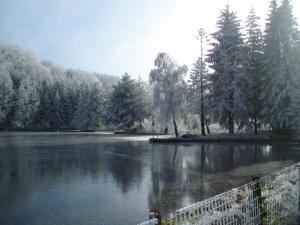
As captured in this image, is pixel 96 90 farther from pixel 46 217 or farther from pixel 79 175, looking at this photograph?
pixel 46 217

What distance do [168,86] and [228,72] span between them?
9.05 m

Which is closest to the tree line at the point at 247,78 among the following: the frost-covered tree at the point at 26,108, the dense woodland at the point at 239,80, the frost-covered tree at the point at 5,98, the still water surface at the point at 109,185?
the dense woodland at the point at 239,80

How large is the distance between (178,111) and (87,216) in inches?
1551

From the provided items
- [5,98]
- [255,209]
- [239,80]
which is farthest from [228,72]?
[5,98]

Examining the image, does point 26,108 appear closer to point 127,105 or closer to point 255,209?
point 127,105

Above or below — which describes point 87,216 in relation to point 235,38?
below

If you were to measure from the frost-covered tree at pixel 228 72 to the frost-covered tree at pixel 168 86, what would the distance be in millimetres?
5057

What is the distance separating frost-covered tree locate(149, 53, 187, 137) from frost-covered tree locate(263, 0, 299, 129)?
11508 millimetres

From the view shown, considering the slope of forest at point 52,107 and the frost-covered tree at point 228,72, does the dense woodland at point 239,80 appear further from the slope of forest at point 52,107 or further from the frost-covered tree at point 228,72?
the slope of forest at point 52,107

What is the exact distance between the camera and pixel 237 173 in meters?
17.8

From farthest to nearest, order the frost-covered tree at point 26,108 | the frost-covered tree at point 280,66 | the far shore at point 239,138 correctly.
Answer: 1. the frost-covered tree at point 26,108
2. the frost-covered tree at point 280,66
3. the far shore at point 239,138

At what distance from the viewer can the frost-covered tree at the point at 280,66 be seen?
3944cm

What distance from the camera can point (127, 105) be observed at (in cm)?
7269

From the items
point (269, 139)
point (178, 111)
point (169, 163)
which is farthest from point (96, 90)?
point (169, 163)
